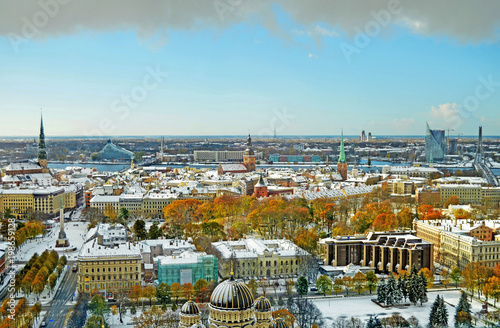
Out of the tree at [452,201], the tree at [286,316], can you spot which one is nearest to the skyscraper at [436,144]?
the tree at [452,201]

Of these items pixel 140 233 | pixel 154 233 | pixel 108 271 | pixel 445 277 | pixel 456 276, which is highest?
pixel 154 233

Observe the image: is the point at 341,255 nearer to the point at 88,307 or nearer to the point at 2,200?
the point at 88,307

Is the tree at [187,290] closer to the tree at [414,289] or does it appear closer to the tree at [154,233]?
the tree at [414,289]

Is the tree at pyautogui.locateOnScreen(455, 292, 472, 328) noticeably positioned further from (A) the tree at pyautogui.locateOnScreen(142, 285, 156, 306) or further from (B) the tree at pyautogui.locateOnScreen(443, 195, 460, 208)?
(B) the tree at pyautogui.locateOnScreen(443, 195, 460, 208)

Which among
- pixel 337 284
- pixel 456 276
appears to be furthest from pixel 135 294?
A: pixel 456 276

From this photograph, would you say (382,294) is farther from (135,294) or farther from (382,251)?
(135,294)

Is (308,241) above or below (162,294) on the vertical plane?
above
